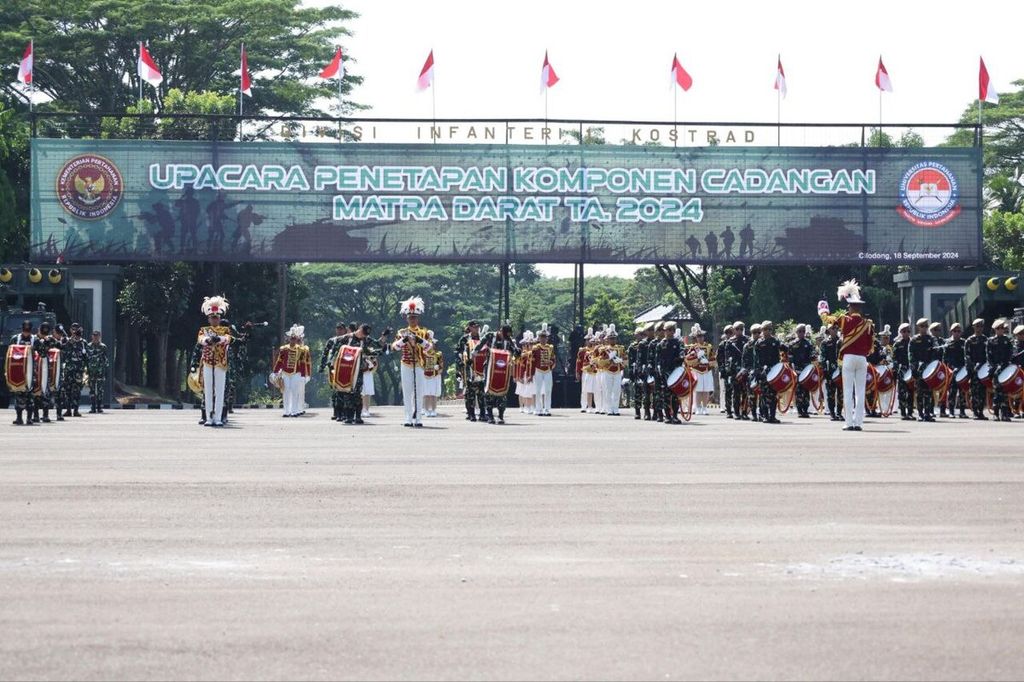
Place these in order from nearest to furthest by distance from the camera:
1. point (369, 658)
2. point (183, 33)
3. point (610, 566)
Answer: point (369, 658) < point (610, 566) < point (183, 33)

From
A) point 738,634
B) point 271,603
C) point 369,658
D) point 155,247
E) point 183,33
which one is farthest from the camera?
point 183,33

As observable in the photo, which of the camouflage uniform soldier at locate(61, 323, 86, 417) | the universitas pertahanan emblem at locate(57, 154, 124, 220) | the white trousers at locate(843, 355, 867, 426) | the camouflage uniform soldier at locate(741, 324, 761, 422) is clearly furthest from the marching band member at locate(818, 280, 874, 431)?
the universitas pertahanan emblem at locate(57, 154, 124, 220)

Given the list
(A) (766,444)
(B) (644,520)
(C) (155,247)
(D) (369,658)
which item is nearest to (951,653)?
(D) (369,658)

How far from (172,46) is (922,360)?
38589 mm

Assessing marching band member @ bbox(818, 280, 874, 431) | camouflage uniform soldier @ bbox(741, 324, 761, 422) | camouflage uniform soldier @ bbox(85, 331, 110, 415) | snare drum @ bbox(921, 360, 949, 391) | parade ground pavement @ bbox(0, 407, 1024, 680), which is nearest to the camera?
parade ground pavement @ bbox(0, 407, 1024, 680)

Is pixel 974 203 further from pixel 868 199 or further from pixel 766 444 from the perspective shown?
pixel 766 444

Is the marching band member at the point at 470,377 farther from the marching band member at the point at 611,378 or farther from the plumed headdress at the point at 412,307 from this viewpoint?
the marching band member at the point at 611,378

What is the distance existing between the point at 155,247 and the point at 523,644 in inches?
1509

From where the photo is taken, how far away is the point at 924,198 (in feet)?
151

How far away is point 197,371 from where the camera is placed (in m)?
30.5

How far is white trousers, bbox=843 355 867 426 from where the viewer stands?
2742cm

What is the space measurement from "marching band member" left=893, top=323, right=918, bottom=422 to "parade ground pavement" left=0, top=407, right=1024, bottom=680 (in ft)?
44.4

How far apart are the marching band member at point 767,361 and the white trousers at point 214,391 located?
30.5 ft

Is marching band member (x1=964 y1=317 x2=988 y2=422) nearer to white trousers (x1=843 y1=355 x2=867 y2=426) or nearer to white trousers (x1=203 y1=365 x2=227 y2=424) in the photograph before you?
white trousers (x1=843 y1=355 x2=867 y2=426)
